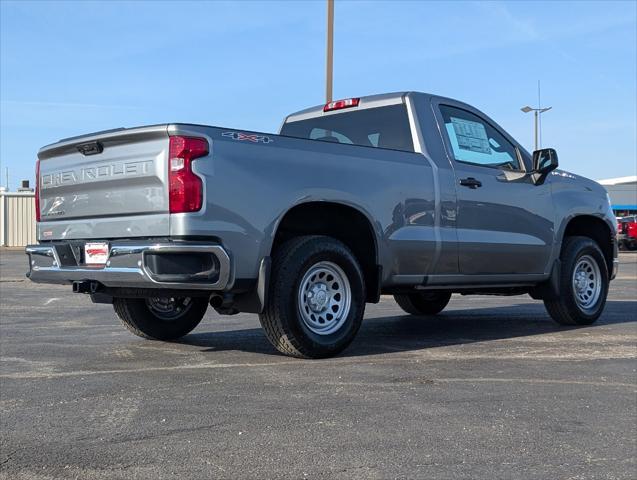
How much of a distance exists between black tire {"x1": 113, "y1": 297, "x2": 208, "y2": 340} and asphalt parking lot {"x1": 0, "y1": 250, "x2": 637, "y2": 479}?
7.0 inches

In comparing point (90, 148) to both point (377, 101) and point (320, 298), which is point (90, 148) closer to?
point (320, 298)

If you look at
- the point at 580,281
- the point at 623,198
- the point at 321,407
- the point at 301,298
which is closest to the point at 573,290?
the point at 580,281

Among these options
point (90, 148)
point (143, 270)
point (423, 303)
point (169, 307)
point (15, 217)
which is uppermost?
point (15, 217)

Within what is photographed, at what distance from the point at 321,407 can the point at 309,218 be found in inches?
78.9

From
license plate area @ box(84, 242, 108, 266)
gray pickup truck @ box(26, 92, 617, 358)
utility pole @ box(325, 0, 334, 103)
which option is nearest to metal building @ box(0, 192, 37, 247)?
utility pole @ box(325, 0, 334, 103)

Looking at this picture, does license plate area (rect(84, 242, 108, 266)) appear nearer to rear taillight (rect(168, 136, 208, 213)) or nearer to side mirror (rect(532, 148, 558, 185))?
rear taillight (rect(168, 136, 208, 213))

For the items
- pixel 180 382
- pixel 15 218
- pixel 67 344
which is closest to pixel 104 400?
pixel 180 382

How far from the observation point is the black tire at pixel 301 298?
209 inches

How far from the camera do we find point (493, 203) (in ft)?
Answer: 22.7

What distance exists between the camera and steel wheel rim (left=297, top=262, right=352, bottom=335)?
551cm

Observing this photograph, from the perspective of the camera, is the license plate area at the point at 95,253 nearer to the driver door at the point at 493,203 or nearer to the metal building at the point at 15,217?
the driver door at the point at 493,203

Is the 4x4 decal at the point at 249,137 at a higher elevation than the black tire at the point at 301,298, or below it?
higher

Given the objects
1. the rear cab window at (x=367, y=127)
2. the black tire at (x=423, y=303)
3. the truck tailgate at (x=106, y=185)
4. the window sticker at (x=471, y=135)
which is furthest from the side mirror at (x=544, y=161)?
the truck tailgate at (x=106, y=185)

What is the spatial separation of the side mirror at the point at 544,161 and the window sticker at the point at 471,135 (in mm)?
474
